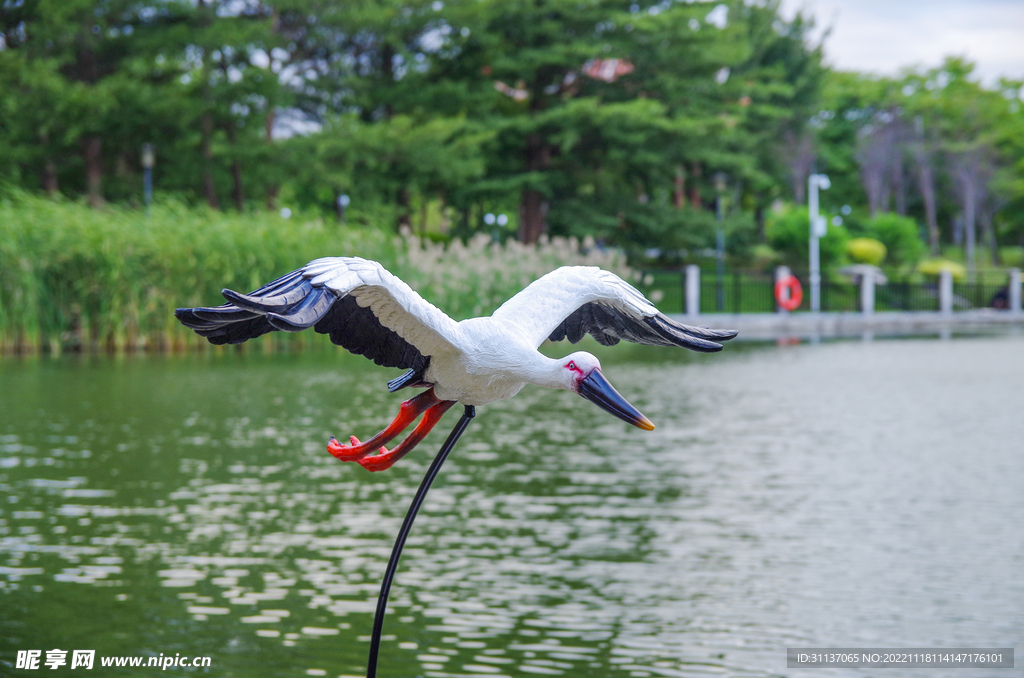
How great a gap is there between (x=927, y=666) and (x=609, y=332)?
3.05 meters

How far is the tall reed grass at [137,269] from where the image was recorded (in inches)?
712

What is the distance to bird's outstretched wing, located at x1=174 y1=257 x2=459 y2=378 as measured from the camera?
2338mm

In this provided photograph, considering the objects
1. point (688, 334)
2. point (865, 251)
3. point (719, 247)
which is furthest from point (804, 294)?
point (688, 334)

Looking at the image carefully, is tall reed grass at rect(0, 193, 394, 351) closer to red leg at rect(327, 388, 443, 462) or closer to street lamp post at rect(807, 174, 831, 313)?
red leg at rect(327, 388, 443, 462)

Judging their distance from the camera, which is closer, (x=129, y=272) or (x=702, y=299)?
(x=129, y=272)

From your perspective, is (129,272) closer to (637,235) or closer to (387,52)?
(387,52)

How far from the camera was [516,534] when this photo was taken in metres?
7.64

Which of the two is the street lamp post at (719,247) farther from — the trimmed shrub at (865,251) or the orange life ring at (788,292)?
the trimmed shrub at (865,251)

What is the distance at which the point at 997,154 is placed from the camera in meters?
51.1

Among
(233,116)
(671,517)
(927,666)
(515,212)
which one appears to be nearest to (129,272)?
(233,116)

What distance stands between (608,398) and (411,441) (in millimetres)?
508

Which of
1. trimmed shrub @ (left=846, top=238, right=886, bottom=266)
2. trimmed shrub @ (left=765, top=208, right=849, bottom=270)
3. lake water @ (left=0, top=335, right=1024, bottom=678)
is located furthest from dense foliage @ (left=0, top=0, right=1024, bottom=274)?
lake water @ (left=0, top=335, right=1024, bottom=678)

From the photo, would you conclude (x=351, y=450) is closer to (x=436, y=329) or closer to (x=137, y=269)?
(x=436, y=329)

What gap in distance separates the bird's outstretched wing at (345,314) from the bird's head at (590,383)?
0.28 metres
